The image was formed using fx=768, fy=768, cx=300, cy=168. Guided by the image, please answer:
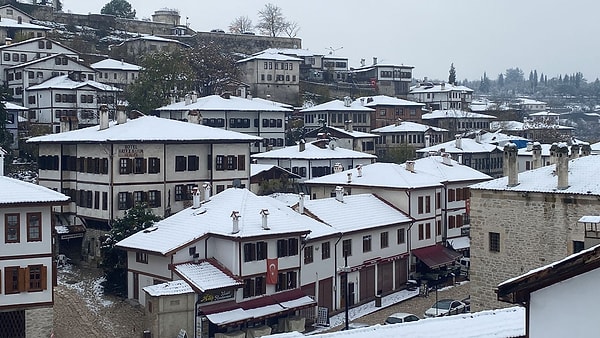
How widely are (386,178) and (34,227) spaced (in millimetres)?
23308

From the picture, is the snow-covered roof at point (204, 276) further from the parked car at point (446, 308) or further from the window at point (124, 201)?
the window at point (124, 201)

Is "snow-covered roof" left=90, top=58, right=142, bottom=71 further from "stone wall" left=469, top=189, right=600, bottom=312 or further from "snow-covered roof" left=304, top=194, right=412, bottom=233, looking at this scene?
"stone wall" left=469, top=189, right=600, bottom=312

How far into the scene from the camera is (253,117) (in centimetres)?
6494

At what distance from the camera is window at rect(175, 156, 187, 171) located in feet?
144

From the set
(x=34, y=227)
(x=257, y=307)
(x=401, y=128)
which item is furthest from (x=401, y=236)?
(x=401, y=128)

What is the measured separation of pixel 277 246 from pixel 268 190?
2019 cm

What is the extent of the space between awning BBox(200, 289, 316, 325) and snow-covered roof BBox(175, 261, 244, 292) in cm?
84

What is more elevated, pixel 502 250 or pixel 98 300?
pixel 502 250

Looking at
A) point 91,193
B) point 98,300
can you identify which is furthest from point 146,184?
point 98,300

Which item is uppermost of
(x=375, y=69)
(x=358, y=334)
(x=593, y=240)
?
(x=375, y=69)

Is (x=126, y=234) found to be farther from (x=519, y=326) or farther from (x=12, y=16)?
(x=12, y=16)

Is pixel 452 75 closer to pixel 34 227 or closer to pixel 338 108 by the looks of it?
pixel 338 108

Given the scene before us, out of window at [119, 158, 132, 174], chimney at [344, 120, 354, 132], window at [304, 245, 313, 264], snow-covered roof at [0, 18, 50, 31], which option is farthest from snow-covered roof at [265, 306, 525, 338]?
snow-covered roof at [0, 18, 50, 31]

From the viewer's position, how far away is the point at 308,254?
35.4m
